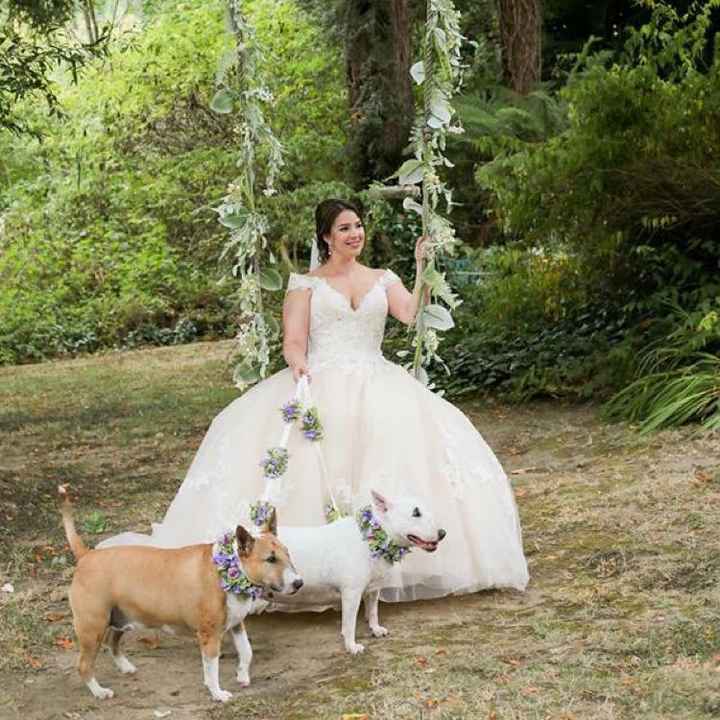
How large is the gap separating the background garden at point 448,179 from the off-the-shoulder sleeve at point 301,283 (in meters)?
1.69

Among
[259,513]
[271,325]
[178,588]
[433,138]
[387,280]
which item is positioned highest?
[433,138]

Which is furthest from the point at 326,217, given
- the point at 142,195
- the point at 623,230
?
the point at 142,195

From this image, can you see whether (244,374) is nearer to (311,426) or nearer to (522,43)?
(311,426)

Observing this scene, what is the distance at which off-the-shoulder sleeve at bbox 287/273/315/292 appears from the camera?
6219 millimetres

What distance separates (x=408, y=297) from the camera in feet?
20.7

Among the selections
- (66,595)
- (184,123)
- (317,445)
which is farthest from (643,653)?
(184,123)

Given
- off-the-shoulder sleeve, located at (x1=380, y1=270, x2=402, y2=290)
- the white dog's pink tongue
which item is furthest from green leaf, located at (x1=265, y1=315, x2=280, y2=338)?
the white dog's pink tongue

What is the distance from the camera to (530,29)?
15.2 m

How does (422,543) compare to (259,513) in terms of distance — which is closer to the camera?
(422,543)

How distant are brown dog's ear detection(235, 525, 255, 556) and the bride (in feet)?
3.60

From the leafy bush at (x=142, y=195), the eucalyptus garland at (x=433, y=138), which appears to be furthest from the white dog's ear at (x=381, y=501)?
the leafy bush at (x=142, y=195)

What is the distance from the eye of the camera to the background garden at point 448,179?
10016 mm

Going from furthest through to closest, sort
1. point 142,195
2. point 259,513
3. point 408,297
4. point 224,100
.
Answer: point 142,195 < point 408,297 < point 224,100 < point 259,513

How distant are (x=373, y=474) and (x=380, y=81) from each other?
10.9 metres
